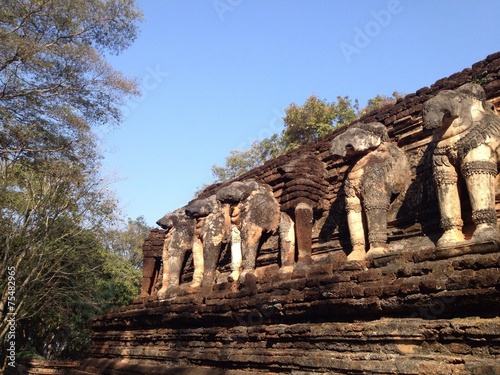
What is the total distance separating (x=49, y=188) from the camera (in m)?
14.3

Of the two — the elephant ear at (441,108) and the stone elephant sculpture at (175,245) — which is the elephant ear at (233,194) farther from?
the elephant ear at (441,108)

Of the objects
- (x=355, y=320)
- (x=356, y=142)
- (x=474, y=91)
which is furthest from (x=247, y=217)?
(x=474, y=91)

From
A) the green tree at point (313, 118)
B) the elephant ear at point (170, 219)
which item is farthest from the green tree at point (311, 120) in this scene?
the elephant ear at point (170, 219)

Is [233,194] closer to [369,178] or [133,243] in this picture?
[369,178]

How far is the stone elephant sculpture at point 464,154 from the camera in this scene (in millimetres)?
4746

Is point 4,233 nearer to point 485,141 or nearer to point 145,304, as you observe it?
point 145,304

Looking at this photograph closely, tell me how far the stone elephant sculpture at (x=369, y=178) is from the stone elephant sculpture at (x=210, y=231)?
2865 mm

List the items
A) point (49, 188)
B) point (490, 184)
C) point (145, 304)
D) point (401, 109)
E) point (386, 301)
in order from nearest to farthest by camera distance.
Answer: point (386, 301), point (490, 184), point (401, 109), point (145, 304), point (49, 188)

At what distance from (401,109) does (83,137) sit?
8.66 m

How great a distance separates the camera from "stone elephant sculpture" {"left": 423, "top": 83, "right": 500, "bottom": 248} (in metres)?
4.75

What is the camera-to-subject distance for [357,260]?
5449mm

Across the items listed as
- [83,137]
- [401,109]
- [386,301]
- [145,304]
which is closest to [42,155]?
[83,137]

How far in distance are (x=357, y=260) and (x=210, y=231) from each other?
3.58 metres

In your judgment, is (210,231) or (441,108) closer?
(441,108)
